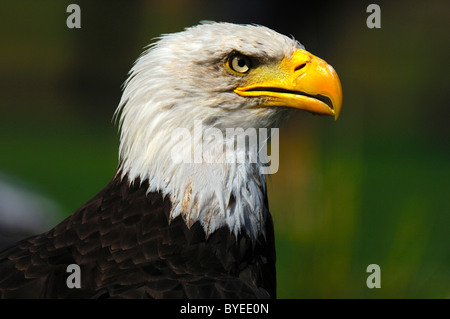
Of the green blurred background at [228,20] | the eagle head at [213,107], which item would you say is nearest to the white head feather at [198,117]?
the eagle head at [213,107]

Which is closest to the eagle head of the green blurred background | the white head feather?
the white head feather

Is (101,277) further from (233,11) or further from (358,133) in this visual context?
(233,11)

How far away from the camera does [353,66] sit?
9734 mm

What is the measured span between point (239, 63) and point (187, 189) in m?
0.56

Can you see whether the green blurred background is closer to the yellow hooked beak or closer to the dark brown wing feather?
the yellow hooked beak

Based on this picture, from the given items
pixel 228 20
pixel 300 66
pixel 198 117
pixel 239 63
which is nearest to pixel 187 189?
pixel 198 117

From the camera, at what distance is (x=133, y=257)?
2.10m

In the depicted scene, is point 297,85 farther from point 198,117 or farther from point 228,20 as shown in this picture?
point 228,20

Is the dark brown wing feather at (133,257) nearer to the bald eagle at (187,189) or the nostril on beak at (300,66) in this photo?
the bald eagle at (187,189)

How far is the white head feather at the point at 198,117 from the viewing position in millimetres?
2244

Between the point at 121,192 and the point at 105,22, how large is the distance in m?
8.93

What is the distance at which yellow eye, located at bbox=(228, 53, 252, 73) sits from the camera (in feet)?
7.69

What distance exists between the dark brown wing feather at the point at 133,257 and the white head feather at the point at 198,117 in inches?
2.4

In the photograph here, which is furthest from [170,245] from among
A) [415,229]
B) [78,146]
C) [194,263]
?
[78,146]
